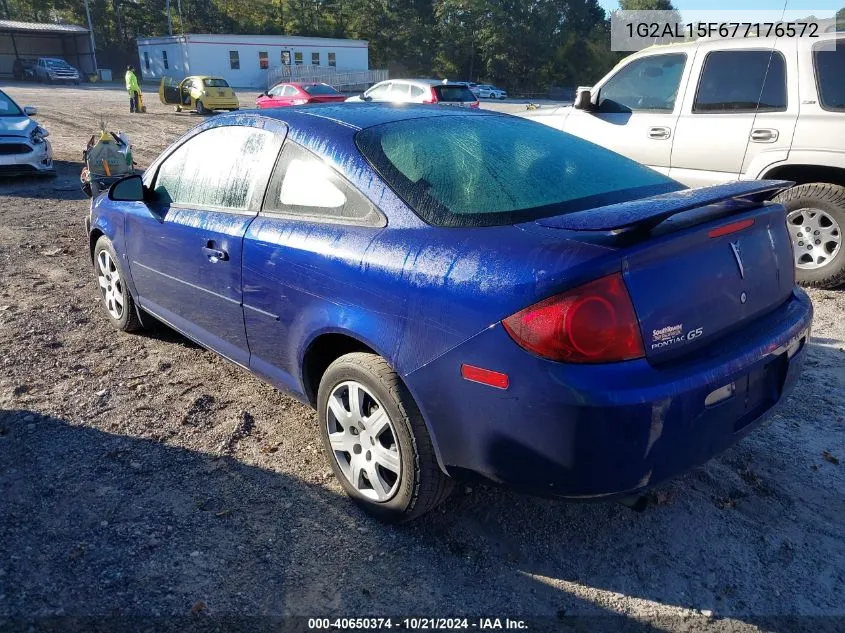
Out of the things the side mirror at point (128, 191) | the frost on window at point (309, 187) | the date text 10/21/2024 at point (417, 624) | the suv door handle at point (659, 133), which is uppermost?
the frost on window at point (309, 187)

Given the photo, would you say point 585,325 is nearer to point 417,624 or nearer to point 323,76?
point 417,624

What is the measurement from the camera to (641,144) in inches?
245

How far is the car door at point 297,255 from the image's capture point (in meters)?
2.61

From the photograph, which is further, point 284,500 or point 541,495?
point 284,500

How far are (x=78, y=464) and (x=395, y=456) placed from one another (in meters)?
1.69

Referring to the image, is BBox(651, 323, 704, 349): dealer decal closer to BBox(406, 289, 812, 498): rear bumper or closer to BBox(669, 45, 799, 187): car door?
BBox(406, 289, 812, 498): rear bumper

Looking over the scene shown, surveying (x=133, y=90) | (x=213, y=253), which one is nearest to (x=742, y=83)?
(x=213, y=253)

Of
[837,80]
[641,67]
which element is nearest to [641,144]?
[641,67]

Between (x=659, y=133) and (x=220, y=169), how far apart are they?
4308 mm

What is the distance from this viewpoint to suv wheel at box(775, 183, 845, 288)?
524cm

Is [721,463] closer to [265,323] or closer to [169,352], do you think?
[265,323]

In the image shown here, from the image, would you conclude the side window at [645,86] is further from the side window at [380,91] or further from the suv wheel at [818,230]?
the side window at [380,91]

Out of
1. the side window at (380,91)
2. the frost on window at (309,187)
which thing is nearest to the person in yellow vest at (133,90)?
the side window at (380,91)

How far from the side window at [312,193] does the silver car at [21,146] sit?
9563 mm
